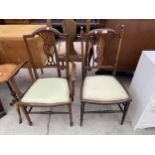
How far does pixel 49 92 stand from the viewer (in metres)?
1.37

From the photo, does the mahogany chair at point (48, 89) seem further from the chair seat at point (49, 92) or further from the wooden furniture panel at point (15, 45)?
the wooden furniture panel at point (15, 45)

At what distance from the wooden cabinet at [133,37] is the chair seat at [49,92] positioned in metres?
0.79

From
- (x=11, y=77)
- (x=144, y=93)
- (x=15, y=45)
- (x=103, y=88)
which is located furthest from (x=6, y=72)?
(x=144, y=93)

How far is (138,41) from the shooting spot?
1659 millimetres

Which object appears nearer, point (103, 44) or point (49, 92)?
point (49, 92)

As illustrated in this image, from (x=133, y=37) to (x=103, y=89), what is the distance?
750 mm

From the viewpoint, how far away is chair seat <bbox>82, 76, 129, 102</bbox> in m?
1.31

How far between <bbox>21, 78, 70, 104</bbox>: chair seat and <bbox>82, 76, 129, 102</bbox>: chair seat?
0.20m

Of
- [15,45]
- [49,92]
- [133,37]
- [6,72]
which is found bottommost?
[49,92]

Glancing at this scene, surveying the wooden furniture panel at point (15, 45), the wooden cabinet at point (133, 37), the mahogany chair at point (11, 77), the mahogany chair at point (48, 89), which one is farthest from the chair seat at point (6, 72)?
the wooden cabinet at point (133, 37)

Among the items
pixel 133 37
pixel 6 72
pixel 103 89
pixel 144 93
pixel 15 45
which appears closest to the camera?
pixel 144 93

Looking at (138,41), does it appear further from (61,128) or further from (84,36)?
(61,128)

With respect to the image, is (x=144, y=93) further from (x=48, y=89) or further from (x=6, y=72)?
(x=6, y=72)

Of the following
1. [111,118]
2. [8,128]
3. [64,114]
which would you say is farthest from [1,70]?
[111,118]
